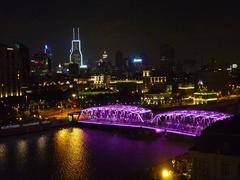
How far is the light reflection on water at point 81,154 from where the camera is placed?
16.5 m

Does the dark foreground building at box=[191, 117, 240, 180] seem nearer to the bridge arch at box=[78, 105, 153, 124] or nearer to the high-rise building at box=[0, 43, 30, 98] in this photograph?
the bridge arch at box=[78, 105, 153, 124]

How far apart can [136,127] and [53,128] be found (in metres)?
5.60

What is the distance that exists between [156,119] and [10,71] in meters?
22.8

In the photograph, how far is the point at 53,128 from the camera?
29.0 metres

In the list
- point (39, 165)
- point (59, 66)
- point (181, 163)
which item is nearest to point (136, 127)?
point (39, 165)

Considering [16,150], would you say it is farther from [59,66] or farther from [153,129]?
[59,66]

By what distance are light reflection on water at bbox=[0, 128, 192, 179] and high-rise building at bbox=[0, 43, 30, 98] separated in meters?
18.9

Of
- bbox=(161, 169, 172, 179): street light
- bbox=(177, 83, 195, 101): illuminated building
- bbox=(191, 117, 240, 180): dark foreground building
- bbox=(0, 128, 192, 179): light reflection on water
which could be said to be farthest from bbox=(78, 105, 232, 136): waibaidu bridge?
bbox=(177, 83, 195, 101): illuminated building

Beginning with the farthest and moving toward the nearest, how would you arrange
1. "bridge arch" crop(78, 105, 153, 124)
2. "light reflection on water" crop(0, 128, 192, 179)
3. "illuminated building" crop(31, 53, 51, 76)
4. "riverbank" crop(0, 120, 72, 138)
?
"illuminated building" crop(31, 53, 51, 76) < "bridge arch" crop(78, 105, 153, 124) < "riverbank" crop(0, 120, 72, 138) < "light reflection on water" crop(0, 128, 192, 179)

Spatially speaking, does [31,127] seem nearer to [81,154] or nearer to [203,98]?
[81,154]

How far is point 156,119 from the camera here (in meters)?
27.8

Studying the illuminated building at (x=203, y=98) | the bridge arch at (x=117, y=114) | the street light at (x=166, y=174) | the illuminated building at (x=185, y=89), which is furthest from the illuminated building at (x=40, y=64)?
the street light at (x=166, y=174)

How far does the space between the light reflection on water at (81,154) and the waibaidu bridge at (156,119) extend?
3.87 feet

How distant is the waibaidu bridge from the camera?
24714 millimetres
